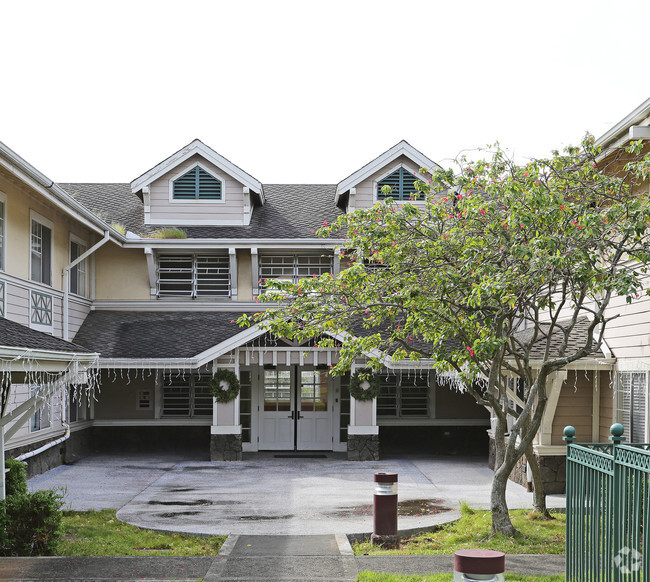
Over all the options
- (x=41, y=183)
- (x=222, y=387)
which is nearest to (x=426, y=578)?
(x=41, y=183)

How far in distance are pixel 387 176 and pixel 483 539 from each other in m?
13.1

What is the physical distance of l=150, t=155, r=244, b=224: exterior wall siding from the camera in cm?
2181

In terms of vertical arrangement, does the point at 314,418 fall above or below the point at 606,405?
below

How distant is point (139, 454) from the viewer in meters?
20.8

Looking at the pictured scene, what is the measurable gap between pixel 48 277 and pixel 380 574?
12386 mm

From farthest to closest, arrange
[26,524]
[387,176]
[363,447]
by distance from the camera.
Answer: [387,176], [363,447], [26,524]

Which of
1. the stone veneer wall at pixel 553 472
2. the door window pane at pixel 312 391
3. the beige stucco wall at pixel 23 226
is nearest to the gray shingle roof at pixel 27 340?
the beige stucco wall at pixel 23 226

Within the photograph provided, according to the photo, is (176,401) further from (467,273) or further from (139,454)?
(467,273)

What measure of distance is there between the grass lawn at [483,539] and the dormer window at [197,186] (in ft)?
42.0

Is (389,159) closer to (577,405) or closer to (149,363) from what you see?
(149,363)

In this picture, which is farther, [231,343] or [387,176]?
[387,176]

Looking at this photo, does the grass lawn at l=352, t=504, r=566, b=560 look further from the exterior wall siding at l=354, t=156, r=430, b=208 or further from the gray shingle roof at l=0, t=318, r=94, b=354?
the exterior wall siding at l=354, t=156, r=430, b=208

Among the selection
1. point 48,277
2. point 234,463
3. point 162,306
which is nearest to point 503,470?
point 234,463

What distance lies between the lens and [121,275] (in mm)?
21672
